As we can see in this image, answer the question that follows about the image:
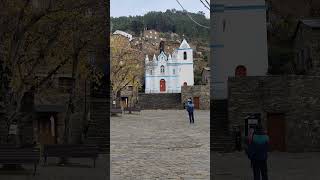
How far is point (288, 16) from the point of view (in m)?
17.3

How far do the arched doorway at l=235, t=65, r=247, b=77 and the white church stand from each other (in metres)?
63.8

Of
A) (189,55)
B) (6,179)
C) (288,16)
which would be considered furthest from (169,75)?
(6,179)

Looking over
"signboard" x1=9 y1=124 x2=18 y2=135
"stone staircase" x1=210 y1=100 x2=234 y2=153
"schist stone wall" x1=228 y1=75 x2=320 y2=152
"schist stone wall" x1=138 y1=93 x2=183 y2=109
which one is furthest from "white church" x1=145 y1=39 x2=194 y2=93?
"signboard" x1=9 y1=124 x2=18 y2=135

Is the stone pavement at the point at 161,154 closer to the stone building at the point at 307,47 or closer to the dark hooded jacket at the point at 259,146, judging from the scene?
the dark hooded jacket at the point at 259,146

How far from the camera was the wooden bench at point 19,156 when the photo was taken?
42.8 ft

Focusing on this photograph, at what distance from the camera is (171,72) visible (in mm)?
81375

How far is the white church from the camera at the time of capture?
8025 cm

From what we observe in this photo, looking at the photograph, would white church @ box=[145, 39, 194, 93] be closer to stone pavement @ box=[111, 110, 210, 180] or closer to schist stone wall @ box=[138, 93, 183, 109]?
schist stone wall @ box=[138, 93, 183, 109]

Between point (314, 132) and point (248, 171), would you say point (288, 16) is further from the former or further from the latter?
point (248, 171)

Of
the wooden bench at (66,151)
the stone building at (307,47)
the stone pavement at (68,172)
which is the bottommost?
the stone pavement at (68,172)

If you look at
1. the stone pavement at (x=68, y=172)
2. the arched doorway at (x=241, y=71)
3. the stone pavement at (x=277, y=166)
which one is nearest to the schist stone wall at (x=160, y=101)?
the stone pavement at (x=277, y=166)

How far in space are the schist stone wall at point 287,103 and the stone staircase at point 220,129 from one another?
0.69 ft

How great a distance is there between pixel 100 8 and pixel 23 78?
2.71m

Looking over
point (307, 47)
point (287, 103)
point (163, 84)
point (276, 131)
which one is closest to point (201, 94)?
point (163, 84)
